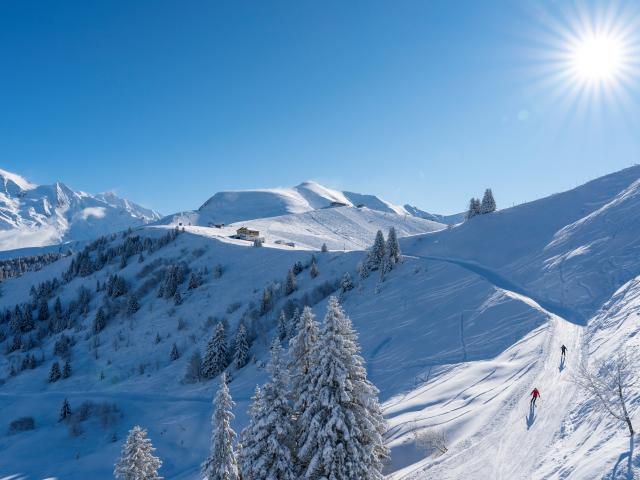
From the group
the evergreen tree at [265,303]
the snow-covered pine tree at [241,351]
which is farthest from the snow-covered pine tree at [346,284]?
the snow-covered pine tree at [241,351]

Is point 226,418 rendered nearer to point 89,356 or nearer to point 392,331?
point 392,331

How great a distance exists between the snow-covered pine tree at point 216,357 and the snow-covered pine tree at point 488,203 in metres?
54.4

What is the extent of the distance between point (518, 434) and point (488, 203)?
209 ft

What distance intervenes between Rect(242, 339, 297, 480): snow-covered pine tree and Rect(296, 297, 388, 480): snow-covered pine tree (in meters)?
0.65

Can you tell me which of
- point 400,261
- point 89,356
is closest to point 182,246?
point 89,356

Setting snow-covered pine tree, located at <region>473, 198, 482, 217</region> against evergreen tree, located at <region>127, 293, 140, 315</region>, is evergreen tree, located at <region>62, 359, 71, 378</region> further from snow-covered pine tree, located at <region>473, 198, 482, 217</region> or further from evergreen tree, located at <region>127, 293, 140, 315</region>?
snow-covered pine tree, located at <region>473, 198, 482, 217</region>

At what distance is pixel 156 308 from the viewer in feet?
225

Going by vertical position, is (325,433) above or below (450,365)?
above

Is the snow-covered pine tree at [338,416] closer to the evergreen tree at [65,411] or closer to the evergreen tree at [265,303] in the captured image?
the evergreen tree at [65,411]

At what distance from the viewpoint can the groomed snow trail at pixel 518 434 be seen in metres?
15.6

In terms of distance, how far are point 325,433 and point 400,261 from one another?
43.5 meters

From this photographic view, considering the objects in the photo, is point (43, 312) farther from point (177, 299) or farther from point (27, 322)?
point (177, 299)

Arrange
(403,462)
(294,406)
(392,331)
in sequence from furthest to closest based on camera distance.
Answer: (392,331) → (403,462) → (294,406)

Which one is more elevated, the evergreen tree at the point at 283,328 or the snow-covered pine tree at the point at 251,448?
the snow-covered pine tree at the point at 251,448
